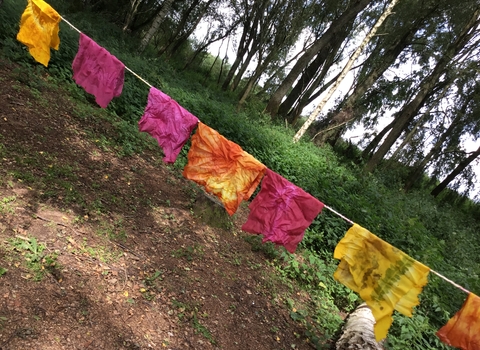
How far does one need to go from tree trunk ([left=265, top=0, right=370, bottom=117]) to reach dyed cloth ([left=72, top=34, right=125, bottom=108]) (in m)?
10.2

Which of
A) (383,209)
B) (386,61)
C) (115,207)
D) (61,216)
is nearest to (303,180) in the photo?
(383,209)

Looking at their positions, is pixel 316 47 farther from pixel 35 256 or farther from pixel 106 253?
pixel 35 256

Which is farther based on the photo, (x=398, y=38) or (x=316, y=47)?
(x=398, y=38)

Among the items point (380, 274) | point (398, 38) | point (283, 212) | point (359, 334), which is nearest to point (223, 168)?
point (283, 212)

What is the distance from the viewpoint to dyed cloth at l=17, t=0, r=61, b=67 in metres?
4.61

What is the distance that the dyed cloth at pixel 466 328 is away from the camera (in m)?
2.88

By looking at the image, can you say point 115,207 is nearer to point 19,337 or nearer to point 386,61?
point 19,337

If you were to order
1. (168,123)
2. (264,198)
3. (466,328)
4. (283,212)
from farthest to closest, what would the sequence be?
1. (168,123)
2. (264,198)
3. (283,212)
4. (466,328)

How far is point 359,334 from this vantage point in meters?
4.16

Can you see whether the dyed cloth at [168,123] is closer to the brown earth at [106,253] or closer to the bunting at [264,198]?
the bunting at [264,198]

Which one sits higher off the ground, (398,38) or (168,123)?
(398,38)

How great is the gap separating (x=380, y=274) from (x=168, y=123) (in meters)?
3.34

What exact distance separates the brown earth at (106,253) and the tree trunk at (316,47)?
30.4ft

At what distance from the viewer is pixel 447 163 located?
68.5 ft
